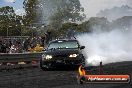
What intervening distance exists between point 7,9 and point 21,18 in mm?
27216

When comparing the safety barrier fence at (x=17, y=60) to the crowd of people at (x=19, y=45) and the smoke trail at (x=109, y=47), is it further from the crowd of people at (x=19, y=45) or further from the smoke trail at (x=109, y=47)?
the crowd of people at (x=19, y=45)

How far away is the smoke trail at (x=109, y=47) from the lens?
87.8 feet

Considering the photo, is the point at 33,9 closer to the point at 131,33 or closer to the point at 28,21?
the point at 28,21

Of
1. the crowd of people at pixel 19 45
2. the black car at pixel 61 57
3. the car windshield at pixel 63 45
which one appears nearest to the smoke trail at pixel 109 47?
the car windshield at pixel 63 45

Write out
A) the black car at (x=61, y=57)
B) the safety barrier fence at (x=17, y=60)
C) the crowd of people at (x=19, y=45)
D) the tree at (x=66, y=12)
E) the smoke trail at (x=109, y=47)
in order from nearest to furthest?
the black car at (x=61, y=57) → the safety barrier fence at (x=17, y=60) → the smoke trail at (x=109, y=47) → the crowd of people at (x=19, y=45) → the tree at (x=66, y=12)

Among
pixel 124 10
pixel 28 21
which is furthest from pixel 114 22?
pixel 28 21

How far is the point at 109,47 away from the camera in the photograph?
32719 millimetres

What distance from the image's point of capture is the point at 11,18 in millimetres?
121562

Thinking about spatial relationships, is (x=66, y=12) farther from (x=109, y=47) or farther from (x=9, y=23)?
(x=109, y=47)

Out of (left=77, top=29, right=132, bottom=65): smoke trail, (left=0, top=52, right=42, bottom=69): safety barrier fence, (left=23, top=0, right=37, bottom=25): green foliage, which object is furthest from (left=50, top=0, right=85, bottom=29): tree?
(left=0, top=52, right=42, bottom=69): safety barrier fence

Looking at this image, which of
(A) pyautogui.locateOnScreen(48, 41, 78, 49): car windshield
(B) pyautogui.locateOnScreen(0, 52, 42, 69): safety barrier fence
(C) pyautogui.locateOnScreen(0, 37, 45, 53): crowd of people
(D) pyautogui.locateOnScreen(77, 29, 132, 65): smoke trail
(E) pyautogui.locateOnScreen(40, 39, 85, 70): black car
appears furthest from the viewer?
(C) pyautogui.locateOnScreen(0, 37, 45, 53): crowd of people

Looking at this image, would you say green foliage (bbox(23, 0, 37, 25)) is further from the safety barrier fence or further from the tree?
the safety barrier fence

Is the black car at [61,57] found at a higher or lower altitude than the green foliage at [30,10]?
lower

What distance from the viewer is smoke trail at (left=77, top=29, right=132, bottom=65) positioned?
87.8 ft
